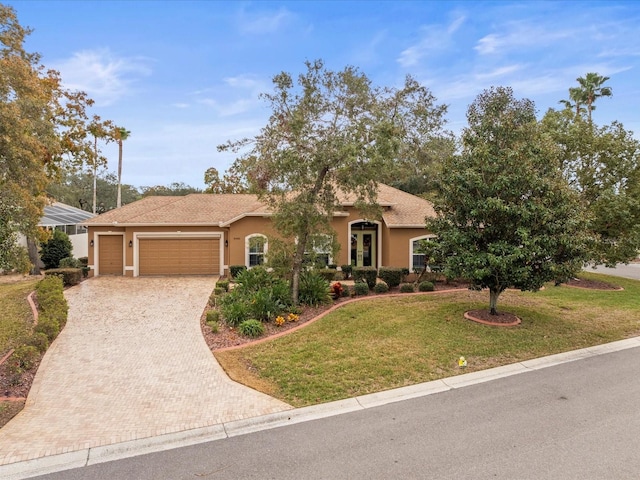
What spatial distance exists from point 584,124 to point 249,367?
56.4 feet

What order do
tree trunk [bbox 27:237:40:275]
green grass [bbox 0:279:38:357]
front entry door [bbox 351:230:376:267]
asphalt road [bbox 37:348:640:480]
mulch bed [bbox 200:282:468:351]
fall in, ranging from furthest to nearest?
tree trunk [bbox 27:237:40:275] < front entry door [bbox 351:230:376:267] < green grass [bbox 0:279:38:357] < mulch bed [bbox 200:282:468:351] < asphalt road [bbox 37:348:640:480]

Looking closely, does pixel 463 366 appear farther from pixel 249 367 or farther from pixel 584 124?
pixel 584 124

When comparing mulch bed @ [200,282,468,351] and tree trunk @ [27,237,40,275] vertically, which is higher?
tree trunk @ [27,237,40,275]

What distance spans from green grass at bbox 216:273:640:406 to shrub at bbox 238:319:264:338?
75cm

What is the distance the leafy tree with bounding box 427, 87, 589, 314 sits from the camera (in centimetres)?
955

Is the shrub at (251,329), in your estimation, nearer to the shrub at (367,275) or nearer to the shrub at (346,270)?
the shrub at (367,275)

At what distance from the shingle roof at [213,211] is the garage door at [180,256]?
1121mm

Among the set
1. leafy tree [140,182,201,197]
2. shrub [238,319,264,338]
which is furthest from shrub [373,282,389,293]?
leafy tree [140,182,201,197]

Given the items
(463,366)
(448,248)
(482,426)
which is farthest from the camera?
(448,248)

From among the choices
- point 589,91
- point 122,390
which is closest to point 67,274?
point 122,390

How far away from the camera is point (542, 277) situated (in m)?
9.94

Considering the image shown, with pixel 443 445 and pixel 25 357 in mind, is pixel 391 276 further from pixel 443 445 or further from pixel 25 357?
pixel 25 357

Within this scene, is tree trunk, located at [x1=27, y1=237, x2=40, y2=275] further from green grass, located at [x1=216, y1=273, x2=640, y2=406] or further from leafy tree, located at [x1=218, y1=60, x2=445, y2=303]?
green grass, located at [x1=216, y1=273, x2=640, y2=406]

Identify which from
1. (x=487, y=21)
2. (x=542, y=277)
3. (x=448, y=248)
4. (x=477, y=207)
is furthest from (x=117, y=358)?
(x=487, y=21)
